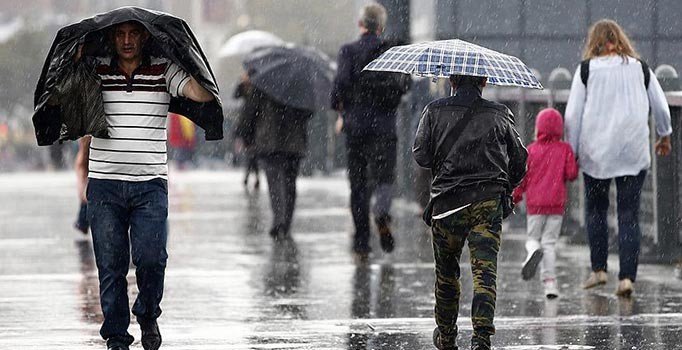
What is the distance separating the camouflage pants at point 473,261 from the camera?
318 inches

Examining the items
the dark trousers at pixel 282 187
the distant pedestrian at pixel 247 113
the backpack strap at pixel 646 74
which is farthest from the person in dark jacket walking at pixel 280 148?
the backpack strap at pixel 646 74

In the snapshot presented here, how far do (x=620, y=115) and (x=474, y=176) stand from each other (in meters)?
2.99

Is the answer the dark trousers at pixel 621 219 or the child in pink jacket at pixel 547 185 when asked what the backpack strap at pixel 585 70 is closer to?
the child in pink jacket at pixel 547 185

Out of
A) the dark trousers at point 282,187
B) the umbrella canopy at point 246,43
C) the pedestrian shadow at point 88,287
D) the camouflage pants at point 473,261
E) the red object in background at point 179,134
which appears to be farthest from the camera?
the red object in background at point 179,134

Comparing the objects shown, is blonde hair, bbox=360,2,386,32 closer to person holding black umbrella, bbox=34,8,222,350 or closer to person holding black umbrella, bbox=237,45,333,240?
person holding black umbrella, bbox=237,45,333,240

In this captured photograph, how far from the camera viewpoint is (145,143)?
7973 millimetres

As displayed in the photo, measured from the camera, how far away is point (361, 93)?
1316 centimetres

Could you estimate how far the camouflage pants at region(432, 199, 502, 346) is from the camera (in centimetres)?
809

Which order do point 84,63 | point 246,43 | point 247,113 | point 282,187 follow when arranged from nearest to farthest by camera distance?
point 84,63 → point 282,187 → point 247,113 → point 246,43

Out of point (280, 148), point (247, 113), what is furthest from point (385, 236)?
point (247, 113)

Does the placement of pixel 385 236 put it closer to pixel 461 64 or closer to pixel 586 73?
pixel 586 73

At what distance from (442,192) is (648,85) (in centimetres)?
315

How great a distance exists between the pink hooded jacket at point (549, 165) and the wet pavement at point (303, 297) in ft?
2.13

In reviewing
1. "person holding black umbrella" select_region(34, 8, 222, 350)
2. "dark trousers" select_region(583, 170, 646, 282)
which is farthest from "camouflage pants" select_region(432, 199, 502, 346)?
"dark trousers" select_region(583, 170, 646, 282)
